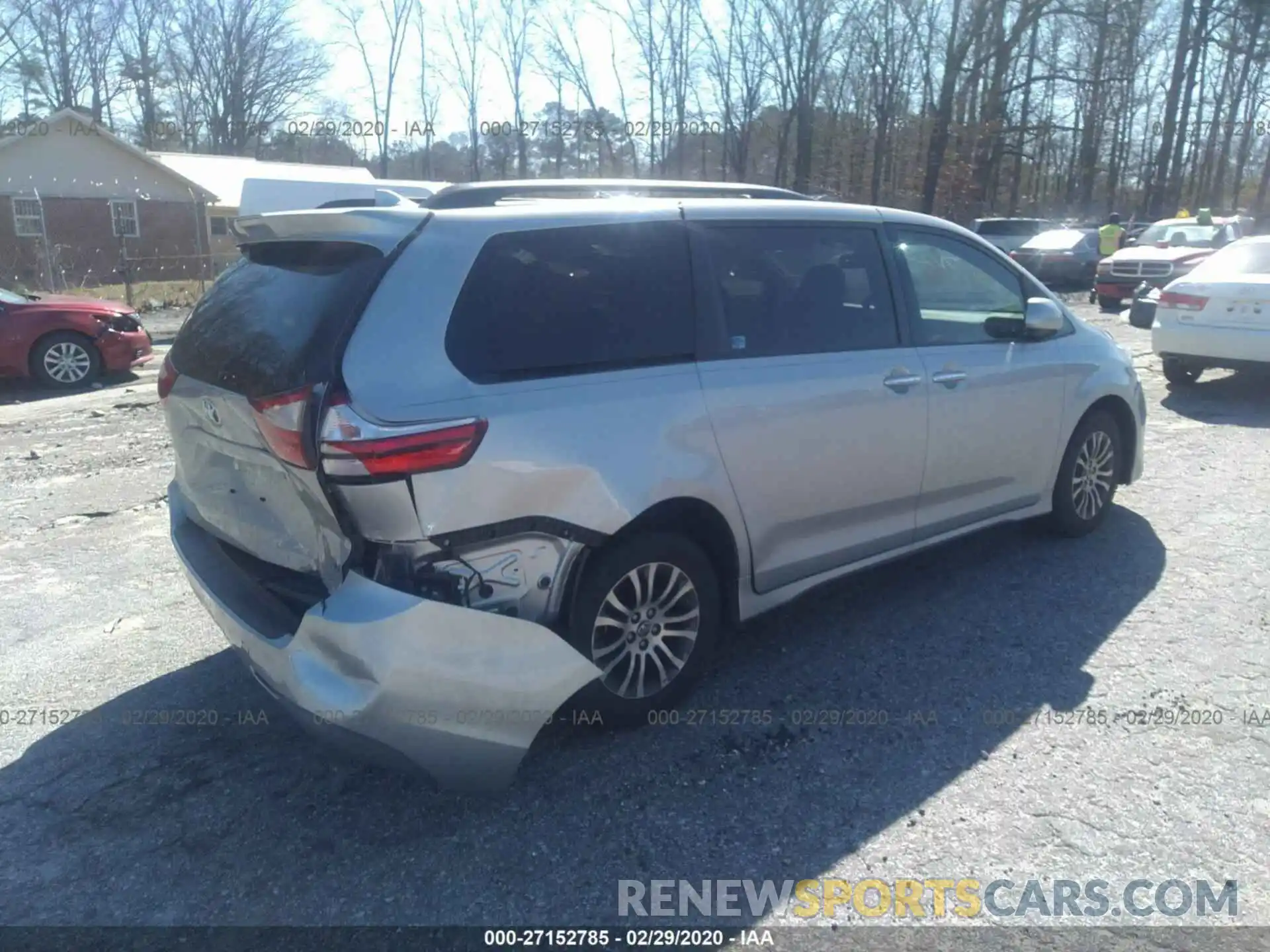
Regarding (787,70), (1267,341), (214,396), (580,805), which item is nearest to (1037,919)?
(580,805)

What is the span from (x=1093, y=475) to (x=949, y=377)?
1.63 metres

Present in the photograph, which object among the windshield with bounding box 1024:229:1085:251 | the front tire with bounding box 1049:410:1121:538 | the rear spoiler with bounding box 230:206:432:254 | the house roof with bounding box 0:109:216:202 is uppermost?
the house roof with bounding box 0:109:216:202

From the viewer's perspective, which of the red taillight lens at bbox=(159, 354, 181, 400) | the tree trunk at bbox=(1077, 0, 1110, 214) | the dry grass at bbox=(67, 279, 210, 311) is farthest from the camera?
the tree trunk at bbox=(1077, 0, 1110, 214)

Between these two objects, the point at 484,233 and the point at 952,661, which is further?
the point at 952,661

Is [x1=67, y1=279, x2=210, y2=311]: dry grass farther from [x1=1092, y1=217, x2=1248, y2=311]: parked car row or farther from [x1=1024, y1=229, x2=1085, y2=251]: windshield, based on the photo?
[x1=1024, y1=229, x2=1085, y2=251]: windshield

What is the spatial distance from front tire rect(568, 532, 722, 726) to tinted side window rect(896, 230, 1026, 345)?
1.69 meters

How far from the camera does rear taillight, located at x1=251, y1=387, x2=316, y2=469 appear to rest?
2979 mm

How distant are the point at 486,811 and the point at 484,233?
1873 millimetres

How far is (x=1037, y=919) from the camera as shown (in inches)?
112

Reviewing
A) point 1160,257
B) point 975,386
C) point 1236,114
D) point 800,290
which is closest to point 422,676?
point 800,290

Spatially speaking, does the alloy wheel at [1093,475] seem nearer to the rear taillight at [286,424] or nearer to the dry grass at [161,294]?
the rear taillight at [286,424]

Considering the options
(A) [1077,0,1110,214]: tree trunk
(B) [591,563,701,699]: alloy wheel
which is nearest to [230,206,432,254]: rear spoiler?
(B) [591,563,701,699]: alloy wheel

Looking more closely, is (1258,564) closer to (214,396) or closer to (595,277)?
(595,277)

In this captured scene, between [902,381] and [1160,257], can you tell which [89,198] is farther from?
[902,381]
